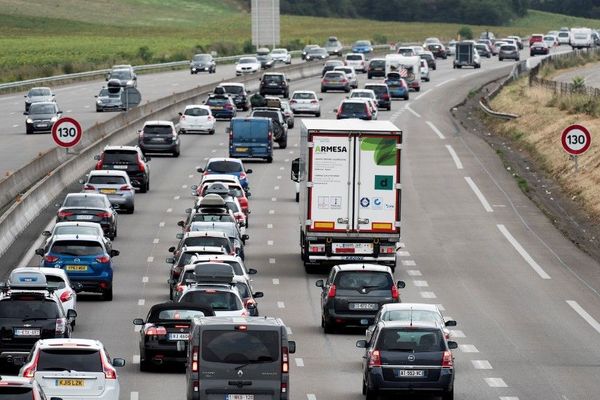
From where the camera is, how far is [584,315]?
3894 cm

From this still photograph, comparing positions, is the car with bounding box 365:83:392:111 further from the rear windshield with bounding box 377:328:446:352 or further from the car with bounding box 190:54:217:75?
the rear windshield with bounding box 377:328:446:352

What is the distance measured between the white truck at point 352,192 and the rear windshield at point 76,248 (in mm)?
6198

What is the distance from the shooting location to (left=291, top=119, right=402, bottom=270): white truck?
43.2 metres

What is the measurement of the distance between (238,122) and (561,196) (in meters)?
14.1

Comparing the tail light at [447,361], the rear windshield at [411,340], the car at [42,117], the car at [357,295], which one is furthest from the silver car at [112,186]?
the tail light at [447,361]

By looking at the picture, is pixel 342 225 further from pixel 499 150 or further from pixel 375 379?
pixel 499 150

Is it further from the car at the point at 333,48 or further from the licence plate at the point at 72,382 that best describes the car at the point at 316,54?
the licence plate at the point at 72,382

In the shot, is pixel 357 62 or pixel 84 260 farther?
pixel 357 62

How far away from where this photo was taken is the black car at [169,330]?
2942cm

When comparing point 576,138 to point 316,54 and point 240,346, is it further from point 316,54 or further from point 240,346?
point 316,54

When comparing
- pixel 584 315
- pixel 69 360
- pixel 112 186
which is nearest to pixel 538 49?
pixel 112 186

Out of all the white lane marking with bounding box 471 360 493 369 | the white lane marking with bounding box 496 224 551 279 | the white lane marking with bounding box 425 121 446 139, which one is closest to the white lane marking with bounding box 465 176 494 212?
the white lane marking with bounding box 496 224 551 279

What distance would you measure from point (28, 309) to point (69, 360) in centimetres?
573

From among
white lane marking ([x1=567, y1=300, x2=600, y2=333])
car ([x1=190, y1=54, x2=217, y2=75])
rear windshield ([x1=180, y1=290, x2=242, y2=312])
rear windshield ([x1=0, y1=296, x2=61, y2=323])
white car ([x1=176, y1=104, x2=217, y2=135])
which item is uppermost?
rear windshield ([x1=0, y1=296, x2=61, y2=323])
